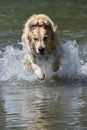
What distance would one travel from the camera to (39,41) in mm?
8914

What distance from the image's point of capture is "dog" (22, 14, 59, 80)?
29.2 ft

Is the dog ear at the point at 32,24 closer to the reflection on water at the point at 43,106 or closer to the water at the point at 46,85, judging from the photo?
the water at the point at 46,85

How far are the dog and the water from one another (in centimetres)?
17

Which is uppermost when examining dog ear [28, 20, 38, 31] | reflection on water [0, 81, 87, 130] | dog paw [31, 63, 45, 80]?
dog ear [28, 20, 38, 31]

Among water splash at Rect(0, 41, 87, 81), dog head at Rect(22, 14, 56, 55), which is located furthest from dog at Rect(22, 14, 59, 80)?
water splash at Rect(0, 41, 87, 81)

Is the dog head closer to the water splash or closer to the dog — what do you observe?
the dog

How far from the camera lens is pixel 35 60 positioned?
9352mm

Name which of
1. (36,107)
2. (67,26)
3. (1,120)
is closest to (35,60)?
(36,107)

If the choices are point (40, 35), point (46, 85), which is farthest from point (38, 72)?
point (40, 35)

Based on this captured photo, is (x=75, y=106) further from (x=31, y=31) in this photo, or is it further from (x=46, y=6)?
(x=46, y=6)

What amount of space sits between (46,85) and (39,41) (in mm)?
726

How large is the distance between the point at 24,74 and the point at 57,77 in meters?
0.59

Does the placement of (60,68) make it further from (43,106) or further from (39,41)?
(43,106)

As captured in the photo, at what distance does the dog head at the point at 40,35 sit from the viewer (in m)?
8.91
